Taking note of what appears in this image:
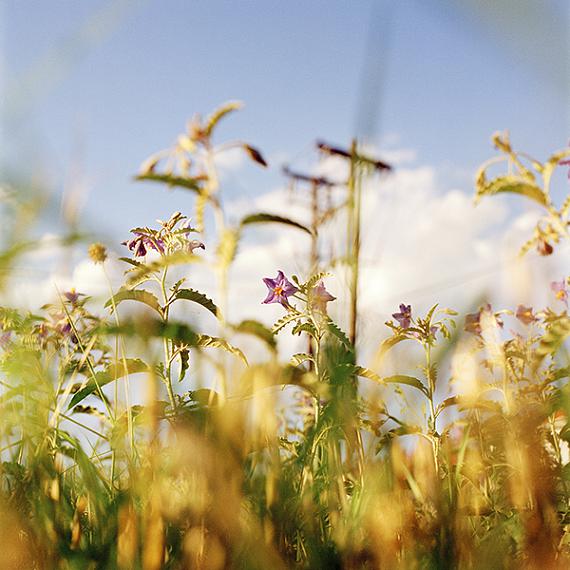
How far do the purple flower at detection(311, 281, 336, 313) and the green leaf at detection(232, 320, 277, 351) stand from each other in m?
0.82

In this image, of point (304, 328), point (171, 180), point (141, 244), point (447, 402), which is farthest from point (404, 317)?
point (171, 180)

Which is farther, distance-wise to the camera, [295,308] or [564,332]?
[295,308]

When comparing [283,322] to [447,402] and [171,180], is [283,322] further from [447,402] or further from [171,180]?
[171,180]

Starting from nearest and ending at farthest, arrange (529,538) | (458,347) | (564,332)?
(458,347) → (529,538) → (564,332)

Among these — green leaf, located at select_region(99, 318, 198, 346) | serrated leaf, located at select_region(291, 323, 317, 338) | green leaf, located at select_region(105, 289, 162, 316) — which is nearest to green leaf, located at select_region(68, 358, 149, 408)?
green leaf, located at select_region(105, 289, 162, 316)

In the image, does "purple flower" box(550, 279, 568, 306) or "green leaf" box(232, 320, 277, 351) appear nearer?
"green leaf" box(232, 320, 277, 351)

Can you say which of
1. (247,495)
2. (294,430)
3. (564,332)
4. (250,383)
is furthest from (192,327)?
(294,430)

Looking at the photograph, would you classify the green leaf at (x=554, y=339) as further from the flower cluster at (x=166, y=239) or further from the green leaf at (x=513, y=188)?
the flower cluster at (x=166, y=239)

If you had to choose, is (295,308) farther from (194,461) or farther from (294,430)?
(194,461)

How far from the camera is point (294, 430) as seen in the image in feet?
7.22

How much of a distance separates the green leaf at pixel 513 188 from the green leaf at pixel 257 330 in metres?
1.35

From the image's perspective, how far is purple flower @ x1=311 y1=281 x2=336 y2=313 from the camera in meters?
1.83

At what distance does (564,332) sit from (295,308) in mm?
721

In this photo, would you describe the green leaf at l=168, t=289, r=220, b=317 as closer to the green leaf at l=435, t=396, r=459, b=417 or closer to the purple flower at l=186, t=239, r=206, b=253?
the purple flower at l=186, t=239, r=206, b=253
